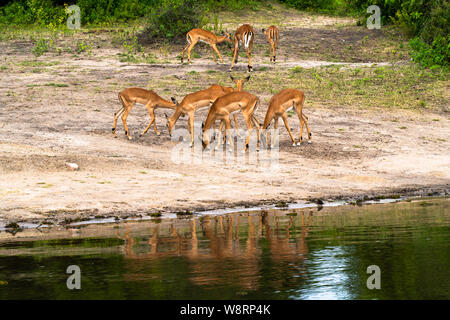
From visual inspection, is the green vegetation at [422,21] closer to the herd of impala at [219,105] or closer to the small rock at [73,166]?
the herd of impala at [219,105]

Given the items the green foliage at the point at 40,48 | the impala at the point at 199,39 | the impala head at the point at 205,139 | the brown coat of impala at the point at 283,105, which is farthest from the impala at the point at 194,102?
the green foliage at the point at 40,48

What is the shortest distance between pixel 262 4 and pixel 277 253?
106 ft

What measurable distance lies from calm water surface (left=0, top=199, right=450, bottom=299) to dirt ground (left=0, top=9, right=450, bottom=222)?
1654 mm

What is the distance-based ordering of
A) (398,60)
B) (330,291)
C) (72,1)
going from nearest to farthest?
(330,291) → (398,60) → (72,1)

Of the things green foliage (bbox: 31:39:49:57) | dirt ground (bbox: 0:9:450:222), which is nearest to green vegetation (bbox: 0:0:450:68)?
green foliage (bbox: 31:39:49:57)

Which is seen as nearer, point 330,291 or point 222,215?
point 330,291

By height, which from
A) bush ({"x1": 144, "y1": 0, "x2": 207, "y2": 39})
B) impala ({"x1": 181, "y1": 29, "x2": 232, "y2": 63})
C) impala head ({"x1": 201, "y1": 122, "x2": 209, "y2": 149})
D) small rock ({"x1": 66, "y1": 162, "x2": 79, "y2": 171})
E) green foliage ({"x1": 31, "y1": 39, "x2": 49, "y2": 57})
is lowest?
small rock ({"x1": 66, "y1": 162, "x2": 79, "y2": 171})

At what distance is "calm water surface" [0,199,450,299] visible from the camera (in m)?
7.45

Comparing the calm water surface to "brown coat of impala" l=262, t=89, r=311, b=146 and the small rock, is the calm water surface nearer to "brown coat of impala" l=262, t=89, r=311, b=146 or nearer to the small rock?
the small rock

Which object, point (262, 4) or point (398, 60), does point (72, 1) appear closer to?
point (262, 4)

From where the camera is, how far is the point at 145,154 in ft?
55.6

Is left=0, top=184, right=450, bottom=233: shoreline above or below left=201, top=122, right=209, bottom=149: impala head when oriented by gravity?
below

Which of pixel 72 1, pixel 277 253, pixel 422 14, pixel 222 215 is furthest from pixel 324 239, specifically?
pixel 72 1
